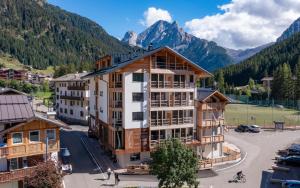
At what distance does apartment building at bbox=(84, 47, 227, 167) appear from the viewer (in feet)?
142

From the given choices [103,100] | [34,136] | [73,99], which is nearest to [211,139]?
[103,100]

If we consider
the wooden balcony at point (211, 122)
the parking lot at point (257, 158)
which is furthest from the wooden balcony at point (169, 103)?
the parking lot at point (257, 158)

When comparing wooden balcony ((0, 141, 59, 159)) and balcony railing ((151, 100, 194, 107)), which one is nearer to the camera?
wooden balcony ((0, 141, 59, 159))

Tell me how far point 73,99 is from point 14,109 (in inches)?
1784

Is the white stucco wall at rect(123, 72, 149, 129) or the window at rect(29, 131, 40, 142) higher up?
the white stucco wall at rect(123, 72, 149, 129)

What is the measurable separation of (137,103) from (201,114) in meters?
10.5

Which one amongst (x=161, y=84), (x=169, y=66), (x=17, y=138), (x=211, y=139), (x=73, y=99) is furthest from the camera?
(x=73, y=99)

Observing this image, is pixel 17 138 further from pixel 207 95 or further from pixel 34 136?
pixel 207 95

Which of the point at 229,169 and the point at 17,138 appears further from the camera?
the point at 229,169

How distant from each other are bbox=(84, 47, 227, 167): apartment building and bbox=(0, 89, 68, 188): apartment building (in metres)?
10.6

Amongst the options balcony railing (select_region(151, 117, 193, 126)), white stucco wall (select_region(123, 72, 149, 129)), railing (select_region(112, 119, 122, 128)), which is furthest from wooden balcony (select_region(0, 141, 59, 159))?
balcony railing (select_region(151, 117, 193, 126))

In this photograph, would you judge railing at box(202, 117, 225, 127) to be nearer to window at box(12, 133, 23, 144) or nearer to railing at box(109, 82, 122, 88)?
railing at box(109, 82, 122, 88)

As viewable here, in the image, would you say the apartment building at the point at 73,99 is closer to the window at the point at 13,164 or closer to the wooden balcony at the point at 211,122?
the wooden balcony at the point at 211,122

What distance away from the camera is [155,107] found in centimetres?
4434
